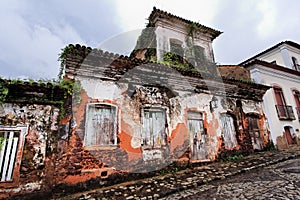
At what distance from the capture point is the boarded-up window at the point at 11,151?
4406 millimetres

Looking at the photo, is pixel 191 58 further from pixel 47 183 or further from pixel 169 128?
pixel 47 183

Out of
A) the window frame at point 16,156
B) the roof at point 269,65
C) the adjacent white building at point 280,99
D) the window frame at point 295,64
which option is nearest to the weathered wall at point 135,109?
the window frame at point 16,156

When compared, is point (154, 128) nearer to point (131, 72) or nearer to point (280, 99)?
point (131, 72)

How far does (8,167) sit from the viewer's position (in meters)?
4.45

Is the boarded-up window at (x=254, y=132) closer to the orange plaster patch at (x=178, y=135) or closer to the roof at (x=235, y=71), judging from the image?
the roof at (x=235, y=71)

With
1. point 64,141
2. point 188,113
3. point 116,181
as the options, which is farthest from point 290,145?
point 64,141

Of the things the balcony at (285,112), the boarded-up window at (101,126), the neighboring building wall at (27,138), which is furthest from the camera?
the balcony at (285,112)

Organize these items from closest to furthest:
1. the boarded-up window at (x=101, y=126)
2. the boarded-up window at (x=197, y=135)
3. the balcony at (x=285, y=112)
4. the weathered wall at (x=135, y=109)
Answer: the weathered wall at (x=135, y=109), the boarded-up window at (x=101, y=126), the boarded-up window at (x=197, y=135), the balcony at (x=285, y=112)

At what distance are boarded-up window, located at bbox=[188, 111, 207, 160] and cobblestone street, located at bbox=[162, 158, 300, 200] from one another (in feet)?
6.75

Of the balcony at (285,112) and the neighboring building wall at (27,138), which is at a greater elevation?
the balcony at (285,112)

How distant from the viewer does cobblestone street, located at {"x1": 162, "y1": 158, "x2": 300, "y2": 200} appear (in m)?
3.93

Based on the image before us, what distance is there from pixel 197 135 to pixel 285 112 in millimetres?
7808

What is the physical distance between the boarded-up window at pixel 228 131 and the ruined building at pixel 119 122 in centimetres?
5

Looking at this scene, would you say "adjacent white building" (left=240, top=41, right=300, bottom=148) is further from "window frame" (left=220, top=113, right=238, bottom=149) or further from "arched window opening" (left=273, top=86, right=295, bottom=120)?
"window frame" (left=220, top=113, right=238, bottom=149)
